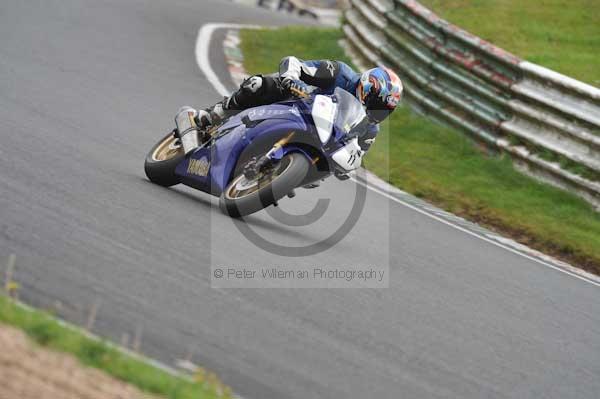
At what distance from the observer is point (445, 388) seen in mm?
5246

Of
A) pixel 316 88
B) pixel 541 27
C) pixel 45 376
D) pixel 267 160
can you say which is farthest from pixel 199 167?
pixel 541 27

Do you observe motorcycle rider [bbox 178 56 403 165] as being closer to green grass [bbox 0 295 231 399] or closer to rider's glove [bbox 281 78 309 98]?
rider's glove [bbox 281 78 309 98]

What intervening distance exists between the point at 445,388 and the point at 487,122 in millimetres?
6991

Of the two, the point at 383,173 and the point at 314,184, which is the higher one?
the point at 314,184

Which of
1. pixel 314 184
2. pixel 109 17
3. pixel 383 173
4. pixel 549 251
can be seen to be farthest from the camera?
pixel 109 17

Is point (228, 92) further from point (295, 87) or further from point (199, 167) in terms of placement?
point (295, 87)

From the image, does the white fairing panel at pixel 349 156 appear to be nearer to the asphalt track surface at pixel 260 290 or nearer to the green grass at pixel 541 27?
the asphalt track surface at pixel 260 290

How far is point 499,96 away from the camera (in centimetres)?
1180

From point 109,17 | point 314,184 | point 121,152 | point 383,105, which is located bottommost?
point 109,17

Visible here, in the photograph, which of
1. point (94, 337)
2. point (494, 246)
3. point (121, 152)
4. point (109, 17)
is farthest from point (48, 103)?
point (109, 17)

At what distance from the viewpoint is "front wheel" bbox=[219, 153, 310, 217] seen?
721 centimetres

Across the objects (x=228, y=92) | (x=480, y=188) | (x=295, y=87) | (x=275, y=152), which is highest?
(x=295, y=87)

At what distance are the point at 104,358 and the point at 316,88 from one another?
4302 mm

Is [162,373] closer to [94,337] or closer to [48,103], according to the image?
[94,337]
